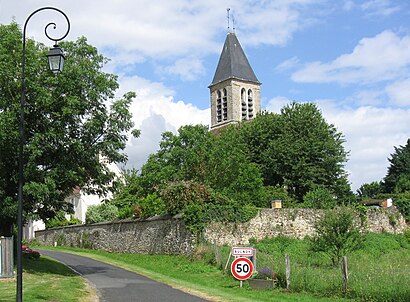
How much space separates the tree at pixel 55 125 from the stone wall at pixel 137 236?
20.0 ft

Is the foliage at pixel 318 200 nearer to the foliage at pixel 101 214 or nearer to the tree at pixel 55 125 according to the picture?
the foliage at pixel 101 214

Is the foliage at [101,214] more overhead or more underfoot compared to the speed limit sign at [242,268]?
more overhead

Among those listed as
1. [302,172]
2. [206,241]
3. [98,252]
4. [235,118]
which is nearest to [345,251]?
[206,241]

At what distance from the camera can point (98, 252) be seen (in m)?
37.4

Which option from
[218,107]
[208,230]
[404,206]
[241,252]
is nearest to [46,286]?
[241,252]

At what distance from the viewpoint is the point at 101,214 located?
4675cm

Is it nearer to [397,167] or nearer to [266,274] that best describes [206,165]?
[266,274]

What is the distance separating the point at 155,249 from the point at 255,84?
56516 millimetres

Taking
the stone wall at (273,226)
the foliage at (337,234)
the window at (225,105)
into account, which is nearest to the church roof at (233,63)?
the window at (225,105)

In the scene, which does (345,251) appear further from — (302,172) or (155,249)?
(302,172)

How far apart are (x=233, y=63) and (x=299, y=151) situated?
119 ft

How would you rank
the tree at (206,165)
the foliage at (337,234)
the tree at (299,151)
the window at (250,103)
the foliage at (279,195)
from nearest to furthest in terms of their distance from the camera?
1. the foliage at (337,234)
2. the tree at (206,165)
3. the foliage at (279,195)
4. the tree at (299,151)
5. the window at (250,103)

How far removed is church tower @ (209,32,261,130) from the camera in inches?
3177

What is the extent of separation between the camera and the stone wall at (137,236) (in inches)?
1136
